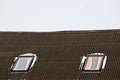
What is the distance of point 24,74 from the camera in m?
1.74

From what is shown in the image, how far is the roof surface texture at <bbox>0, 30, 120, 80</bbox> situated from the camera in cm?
169

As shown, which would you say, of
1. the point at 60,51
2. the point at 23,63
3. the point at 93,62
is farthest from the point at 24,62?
the point at 93,62

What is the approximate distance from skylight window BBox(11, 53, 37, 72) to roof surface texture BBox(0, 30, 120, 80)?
0.03 metres

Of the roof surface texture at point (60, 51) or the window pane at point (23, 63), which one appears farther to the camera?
the window pane at point (23, 63)

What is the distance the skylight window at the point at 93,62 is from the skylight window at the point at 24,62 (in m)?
0.29

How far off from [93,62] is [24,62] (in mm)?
398

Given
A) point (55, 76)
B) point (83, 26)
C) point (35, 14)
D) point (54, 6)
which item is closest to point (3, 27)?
point (35, 14)

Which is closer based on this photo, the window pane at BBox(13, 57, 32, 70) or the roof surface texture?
the roof surface texture

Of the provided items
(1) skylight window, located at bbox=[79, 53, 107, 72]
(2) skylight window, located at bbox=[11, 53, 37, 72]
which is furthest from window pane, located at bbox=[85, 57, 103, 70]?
(2) skylight window, located at bbox=[11, 53, 37, 72]

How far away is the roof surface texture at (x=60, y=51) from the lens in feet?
5.56

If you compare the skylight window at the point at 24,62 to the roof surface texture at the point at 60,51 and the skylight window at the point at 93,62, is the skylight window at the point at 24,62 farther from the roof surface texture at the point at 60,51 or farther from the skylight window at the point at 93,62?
the skylight window at the point at 93,62

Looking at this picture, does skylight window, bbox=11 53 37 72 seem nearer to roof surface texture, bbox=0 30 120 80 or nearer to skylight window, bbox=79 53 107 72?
roof surface texture, bbox=0 30 120 80

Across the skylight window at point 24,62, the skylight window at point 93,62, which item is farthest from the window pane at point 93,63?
the skylight window at point 24,62

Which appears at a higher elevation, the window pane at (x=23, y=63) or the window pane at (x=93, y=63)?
the window pane at (x=93, y=63)
